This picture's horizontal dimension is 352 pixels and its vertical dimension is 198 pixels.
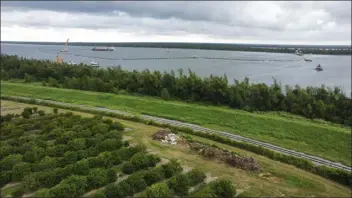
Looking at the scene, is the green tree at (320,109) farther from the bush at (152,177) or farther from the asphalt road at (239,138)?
the bush at (152,177)

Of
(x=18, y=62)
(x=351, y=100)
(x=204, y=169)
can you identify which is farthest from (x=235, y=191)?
(x=18, y=62)

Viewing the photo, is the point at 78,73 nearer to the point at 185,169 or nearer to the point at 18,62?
the point at 18,62

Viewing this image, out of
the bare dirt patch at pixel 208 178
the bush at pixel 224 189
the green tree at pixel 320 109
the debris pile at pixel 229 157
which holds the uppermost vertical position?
the green tree at pixel 320 109

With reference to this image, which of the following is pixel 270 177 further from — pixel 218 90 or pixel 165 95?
pixel 165 95

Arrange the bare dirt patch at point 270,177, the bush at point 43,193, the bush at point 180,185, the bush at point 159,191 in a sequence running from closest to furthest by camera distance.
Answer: the bush at point 43,193, the bush at point 159,191, the bush at point 180,185, the bare dirt patch at point 270,177

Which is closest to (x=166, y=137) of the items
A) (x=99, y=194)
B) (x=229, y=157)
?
(x=229, y=157)

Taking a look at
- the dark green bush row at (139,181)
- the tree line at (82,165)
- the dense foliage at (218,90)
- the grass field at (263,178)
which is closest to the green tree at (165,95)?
the dense foliage at (218,90)

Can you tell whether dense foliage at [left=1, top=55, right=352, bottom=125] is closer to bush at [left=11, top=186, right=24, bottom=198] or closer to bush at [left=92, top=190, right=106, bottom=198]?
bush at [left=92, top=190, right=106, bottom=198]
